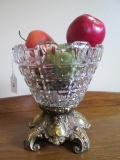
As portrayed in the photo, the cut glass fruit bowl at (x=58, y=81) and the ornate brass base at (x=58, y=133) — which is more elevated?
the cut glass fruit bowl at (x=58, y=81)

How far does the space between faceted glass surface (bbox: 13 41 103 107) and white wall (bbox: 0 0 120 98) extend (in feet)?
1.24

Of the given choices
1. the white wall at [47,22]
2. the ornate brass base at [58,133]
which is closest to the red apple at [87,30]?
the ornate brass base at [58,133]

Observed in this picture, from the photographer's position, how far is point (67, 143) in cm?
46

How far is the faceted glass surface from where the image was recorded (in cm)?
37

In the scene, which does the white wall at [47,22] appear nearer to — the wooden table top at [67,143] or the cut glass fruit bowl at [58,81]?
the wooden table top at [67,143]

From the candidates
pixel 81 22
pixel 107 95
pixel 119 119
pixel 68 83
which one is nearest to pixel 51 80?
pixel 68 83

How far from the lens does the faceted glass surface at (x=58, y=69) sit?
1.21ft

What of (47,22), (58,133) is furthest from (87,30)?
(47,22)

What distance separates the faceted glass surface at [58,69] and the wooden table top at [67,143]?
112mm

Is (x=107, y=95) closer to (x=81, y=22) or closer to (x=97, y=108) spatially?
(x=97, y=108)

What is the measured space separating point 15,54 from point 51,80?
11 cm

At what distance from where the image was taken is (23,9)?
76 cm

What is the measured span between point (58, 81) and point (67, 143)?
0.56 feet

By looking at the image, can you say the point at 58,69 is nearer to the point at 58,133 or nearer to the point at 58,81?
the point at 58,81
